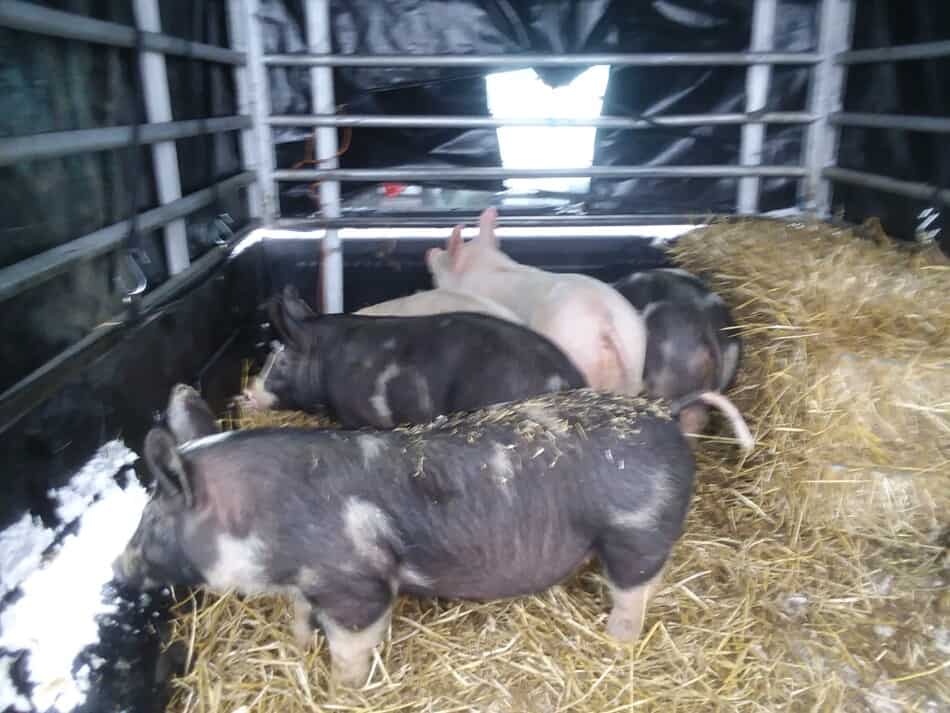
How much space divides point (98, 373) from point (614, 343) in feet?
5.32

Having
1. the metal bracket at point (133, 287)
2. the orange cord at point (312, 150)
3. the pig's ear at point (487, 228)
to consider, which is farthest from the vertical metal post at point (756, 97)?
the metal bracket at point (133, 287)

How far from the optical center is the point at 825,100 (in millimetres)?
4020

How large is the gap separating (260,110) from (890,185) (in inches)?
110

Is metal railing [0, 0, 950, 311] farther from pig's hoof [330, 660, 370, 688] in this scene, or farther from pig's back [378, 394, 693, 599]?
pig's hoof [330, 660, 370, 688]

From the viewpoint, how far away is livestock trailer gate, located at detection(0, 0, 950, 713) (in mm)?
1936

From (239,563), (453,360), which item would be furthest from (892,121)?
(239,563)

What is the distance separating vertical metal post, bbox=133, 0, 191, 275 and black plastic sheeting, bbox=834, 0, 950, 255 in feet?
9.15

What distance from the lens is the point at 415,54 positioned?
12.9ft

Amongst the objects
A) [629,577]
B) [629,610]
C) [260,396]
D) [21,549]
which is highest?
[21,549]

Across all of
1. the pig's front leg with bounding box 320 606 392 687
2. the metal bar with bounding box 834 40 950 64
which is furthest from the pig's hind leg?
the metal bar with bounding box 834 40 950 64

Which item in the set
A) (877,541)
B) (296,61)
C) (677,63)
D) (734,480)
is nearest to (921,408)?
(877,541)

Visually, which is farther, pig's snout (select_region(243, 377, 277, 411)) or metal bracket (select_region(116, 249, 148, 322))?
pig's snout (select_region(243, 377, 277, 411))

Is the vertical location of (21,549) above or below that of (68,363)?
below

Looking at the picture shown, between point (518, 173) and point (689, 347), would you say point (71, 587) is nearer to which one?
point (689, 347)
